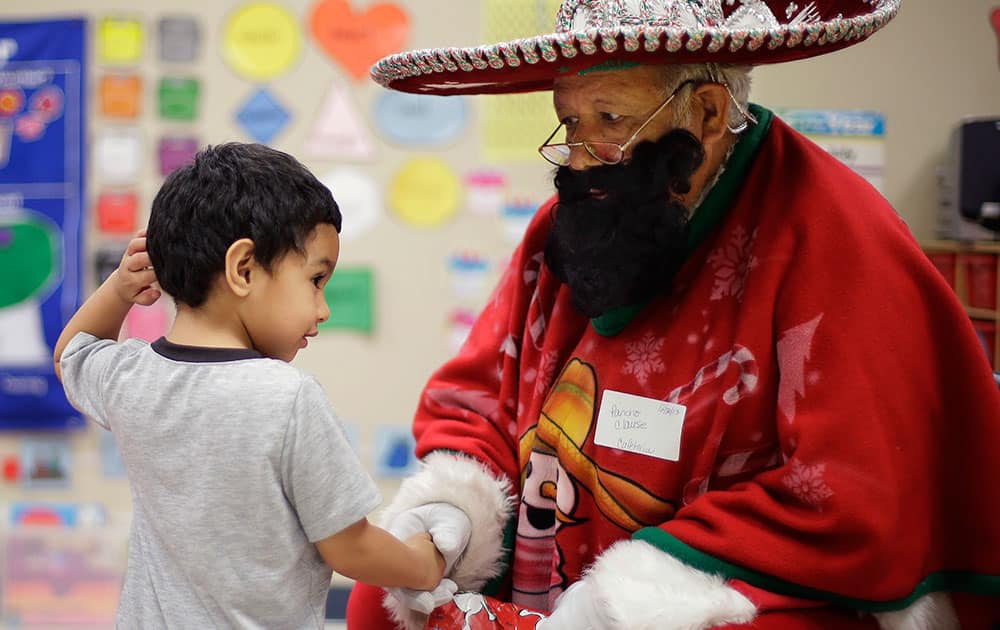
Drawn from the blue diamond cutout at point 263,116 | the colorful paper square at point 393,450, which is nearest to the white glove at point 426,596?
the colorful paper square at point 393,450

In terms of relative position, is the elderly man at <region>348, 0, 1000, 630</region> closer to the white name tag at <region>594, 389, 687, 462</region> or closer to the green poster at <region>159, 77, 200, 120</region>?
the white name tag at <region>594, 389, 687, 462</region>

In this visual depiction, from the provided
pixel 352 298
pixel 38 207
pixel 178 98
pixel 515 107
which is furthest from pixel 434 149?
pixel 38 207

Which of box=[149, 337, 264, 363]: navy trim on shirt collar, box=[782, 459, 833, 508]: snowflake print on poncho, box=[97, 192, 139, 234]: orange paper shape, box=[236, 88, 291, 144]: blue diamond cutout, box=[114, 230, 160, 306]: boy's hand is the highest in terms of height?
box=[236, 88, 291, 144]: blue diamond cutout

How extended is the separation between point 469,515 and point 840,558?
0.61 meters

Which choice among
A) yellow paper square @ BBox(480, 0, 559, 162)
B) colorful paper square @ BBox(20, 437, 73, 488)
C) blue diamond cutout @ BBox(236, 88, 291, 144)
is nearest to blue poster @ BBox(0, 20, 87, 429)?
colorful paper square @ BBox(20, 437, 73, 488)

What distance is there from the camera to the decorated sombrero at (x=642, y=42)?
1.24m

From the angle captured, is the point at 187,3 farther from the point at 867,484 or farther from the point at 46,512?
the point at 867,484

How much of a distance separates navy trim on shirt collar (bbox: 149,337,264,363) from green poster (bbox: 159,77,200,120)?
7.90 feet

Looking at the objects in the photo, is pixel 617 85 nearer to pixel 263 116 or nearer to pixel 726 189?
pixel 726 189

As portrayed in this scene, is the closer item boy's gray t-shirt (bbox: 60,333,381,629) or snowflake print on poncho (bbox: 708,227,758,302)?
boy's gray t-shirt (bbox: 60,333,381,629)

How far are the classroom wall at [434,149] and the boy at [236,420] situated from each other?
2.08 m

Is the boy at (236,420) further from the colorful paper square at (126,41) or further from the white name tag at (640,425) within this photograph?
the colorful paper square at (126,41)

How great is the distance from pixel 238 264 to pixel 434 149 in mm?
2205

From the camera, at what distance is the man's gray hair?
4.64 feet
